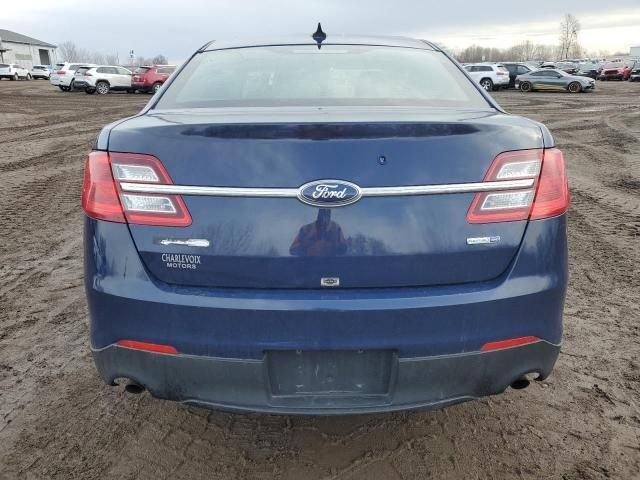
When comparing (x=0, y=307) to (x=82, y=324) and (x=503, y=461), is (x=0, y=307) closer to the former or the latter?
(x=82, y=324)

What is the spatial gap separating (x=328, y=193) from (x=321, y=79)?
1.12m

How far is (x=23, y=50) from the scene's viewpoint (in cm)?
8150

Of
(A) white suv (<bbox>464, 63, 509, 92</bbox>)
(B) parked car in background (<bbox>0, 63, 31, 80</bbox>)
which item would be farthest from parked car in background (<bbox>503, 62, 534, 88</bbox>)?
(B) parked car in background (<bbox>0, 63, 31, 80</bbox>)

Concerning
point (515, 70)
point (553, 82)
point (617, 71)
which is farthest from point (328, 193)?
point (617, 71)

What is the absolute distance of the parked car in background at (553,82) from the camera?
29031 mm

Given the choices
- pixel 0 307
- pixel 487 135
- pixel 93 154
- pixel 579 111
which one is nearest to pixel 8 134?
pixel 0 307

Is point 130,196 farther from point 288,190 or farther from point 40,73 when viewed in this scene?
point 40,73

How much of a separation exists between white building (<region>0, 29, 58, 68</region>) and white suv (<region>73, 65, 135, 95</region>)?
1997 inches

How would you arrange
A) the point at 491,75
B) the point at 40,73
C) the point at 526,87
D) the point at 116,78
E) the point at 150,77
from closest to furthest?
the point at 150,77, the point at 116,78, the point at 526,87, the point at 491,75, the point at 40,73

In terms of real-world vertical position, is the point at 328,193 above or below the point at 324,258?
above

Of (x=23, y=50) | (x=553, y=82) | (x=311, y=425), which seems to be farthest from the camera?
(x=23, y=50)

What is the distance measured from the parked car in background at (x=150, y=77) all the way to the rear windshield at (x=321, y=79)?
95.2 ft

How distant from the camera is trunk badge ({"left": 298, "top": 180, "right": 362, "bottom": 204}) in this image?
69.0 inches

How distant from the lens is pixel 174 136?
1.85 metres
